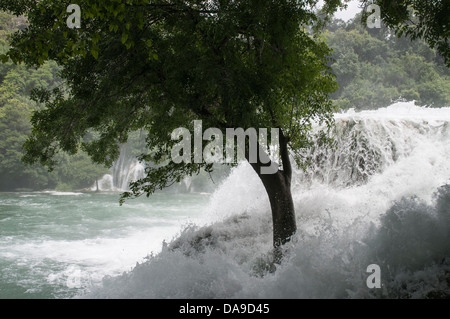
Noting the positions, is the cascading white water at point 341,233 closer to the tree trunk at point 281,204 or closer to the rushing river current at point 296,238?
the rushing river current at point 296,238

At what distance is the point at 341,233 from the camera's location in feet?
17.8

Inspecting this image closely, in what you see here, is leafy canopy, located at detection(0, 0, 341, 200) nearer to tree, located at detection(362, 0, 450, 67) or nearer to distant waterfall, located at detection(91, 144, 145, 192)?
tree, located at detection(362, 0, 450, 67)

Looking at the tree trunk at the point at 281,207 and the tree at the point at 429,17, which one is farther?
the tree trunk at the point at 281,207

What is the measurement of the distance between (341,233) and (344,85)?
104ft

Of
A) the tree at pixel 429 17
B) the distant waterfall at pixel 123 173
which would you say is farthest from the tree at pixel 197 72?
the distant waterfall at pixel 123 173

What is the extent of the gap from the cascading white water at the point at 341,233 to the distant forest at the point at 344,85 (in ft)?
57.6

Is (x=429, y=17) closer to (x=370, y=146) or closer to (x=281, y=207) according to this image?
(x=281, y=207)

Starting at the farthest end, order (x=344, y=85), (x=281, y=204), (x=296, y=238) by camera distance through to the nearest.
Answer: (x=344, y=85) < (x=281, y=204) < (x=296, y=238)

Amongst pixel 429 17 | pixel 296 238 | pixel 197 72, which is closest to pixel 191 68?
pixel 197 72

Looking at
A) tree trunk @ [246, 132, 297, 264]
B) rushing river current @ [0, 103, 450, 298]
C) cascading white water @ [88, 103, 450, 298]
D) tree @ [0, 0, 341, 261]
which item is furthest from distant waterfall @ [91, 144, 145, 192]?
tree trunk @ [246, 132, 297, 264]

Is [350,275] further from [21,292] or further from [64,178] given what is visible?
[64,178]

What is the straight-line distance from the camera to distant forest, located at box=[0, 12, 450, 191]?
2720 centimetres

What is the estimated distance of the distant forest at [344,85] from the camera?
89.2 feet

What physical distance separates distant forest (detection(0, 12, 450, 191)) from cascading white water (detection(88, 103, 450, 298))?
17.6m
